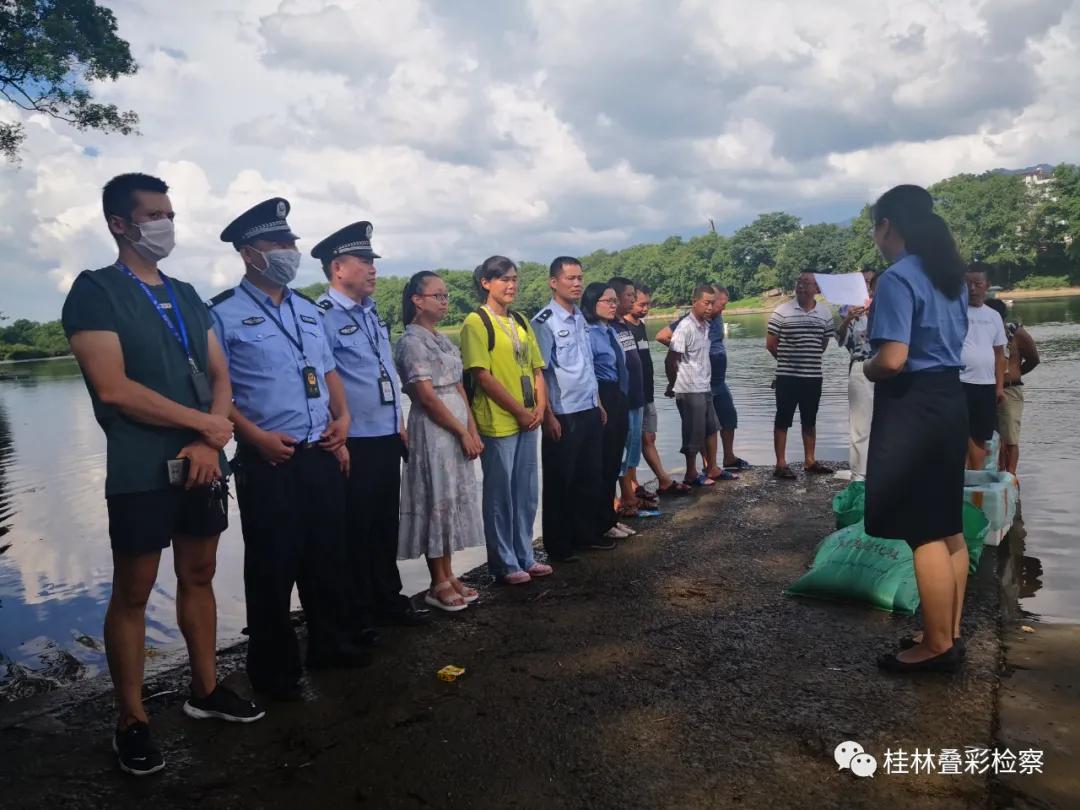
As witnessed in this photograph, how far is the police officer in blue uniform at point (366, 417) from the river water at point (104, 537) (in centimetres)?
146

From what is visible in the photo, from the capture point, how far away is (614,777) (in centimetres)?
249

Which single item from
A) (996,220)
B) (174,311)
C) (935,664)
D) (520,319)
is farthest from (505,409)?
(996,220)

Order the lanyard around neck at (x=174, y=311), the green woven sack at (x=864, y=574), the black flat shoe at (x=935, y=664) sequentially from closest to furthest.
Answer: the lanyard around neck at (x=174, y=311), the black flat shoe at (x=935, y=664), the green woven sack at (x=864, y=574)

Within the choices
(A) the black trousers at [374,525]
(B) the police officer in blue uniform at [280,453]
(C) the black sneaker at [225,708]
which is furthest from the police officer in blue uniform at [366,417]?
(C) the black sneaker at [225,708]

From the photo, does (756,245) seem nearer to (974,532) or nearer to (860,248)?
(860,248)

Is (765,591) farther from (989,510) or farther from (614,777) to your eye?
(614,777)

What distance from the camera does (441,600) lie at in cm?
431

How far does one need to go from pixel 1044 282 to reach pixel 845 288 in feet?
227

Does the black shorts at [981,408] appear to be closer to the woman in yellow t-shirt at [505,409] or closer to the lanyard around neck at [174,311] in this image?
the woman in yellow t-shirt at [505,409]

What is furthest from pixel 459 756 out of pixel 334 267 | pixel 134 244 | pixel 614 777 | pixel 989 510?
pixel 989 510

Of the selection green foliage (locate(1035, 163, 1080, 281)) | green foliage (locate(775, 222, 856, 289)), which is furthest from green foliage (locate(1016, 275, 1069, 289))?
green foliage (locate(775, 222, 856, 289))

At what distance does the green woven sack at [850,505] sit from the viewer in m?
4.93

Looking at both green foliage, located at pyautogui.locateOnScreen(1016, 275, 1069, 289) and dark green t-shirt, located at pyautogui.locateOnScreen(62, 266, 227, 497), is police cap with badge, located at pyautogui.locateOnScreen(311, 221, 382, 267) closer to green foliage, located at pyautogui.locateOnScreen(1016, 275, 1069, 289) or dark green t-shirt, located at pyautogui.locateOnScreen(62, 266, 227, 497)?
dark green t-shirt, located at pyautogui.locateOnScreen(62, 266, 227, 497)

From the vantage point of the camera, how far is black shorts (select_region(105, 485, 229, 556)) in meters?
2.62
